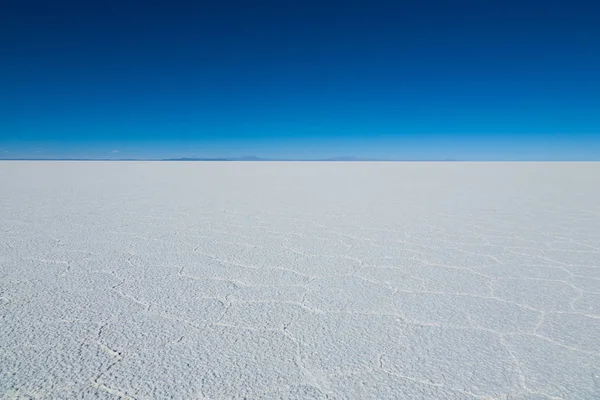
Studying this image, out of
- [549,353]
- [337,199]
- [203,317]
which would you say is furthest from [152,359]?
[337,199]

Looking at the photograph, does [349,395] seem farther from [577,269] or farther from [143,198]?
[143,198]

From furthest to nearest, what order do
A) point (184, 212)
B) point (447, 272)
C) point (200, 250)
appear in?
point (184, 212) → point (200, 250) → point (447, 272)

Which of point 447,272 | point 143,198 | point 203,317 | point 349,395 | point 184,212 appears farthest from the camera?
point 143,198

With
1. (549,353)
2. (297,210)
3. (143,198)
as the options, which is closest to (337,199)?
(297,210)

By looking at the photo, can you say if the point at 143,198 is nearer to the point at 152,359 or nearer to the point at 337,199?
the point at 337,199

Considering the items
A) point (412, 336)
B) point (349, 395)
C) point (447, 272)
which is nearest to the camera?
point (349, 395)

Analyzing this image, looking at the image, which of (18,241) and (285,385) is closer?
(285,385)
